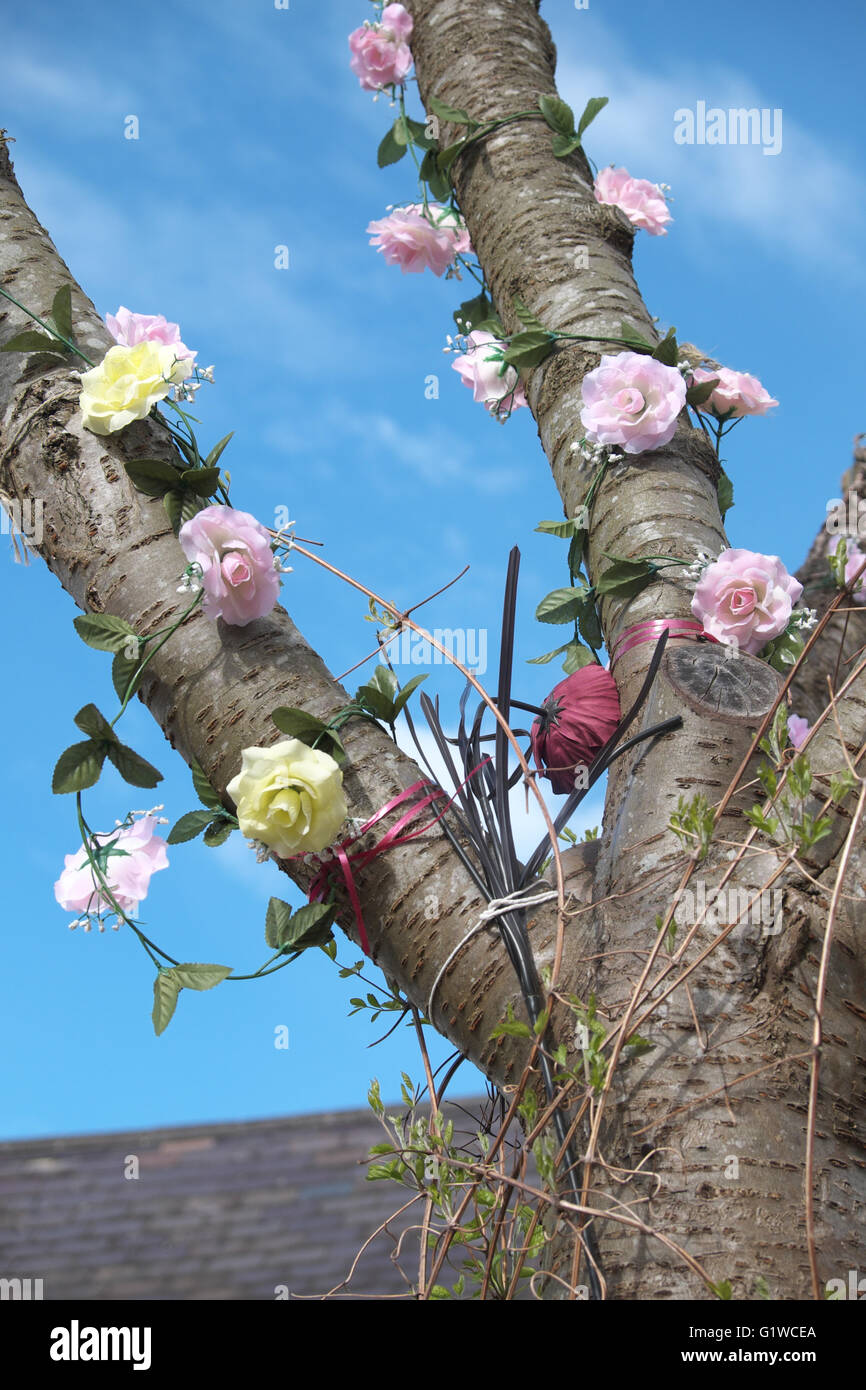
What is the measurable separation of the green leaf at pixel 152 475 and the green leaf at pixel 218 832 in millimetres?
558

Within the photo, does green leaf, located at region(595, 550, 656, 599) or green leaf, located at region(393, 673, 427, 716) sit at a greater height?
green leaf, located at region(595, 550, 656, 599)

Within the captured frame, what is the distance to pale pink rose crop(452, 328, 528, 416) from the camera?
7.55 ft

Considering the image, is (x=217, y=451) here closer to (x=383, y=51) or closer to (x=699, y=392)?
(x=699, y=392)

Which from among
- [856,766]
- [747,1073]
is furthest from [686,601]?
[747,1073]

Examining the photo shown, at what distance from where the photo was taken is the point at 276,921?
158 cm

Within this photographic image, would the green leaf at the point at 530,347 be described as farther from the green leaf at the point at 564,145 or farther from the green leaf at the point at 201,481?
the green leaf at the point at 201,481

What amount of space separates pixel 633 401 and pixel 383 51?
4.96ft

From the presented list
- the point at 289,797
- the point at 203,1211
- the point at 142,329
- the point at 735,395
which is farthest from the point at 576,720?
the point at 203,1211

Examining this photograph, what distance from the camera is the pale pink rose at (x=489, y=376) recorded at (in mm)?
2303

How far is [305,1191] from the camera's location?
197 inches

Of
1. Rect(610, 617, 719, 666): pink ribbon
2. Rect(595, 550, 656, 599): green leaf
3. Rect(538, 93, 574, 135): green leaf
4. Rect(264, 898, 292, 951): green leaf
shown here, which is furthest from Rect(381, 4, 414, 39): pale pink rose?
Rect(264, 898, 292, 951): green leaf

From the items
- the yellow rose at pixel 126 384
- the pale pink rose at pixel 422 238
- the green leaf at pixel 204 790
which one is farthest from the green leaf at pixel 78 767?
the pale pink rose at pixel 422 238

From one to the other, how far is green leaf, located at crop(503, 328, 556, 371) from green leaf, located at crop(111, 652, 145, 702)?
968 mm

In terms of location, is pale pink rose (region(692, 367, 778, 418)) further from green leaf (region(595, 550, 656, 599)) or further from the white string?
the white string
